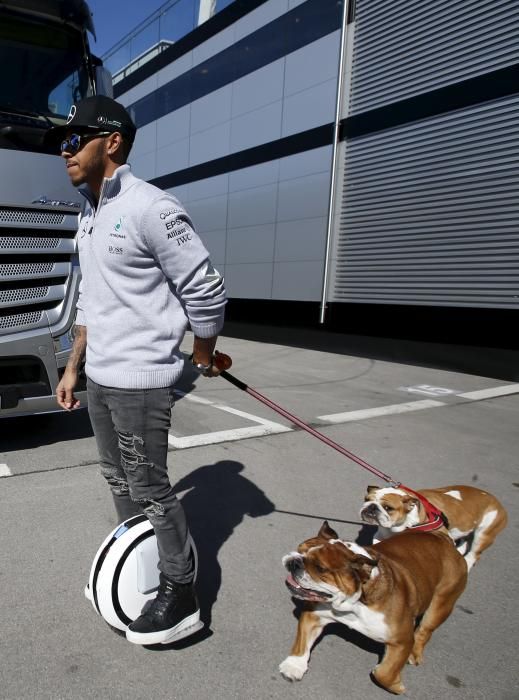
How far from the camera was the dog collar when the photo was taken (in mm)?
2662

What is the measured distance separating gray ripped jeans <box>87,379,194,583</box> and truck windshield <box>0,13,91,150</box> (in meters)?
3.32

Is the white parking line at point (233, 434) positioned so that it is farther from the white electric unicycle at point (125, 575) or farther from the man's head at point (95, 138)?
the man's head at point (95, 138)

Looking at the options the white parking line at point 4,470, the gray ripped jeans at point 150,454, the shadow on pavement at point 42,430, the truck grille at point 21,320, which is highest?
the truck grille at point 21,320

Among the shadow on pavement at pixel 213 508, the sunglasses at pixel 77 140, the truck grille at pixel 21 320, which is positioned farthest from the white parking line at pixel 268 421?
the sunglasses at pixel 77 140

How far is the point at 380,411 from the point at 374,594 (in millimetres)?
5194

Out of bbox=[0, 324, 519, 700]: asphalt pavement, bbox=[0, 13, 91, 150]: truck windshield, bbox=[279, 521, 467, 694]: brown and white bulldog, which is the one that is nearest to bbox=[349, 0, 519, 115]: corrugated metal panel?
bbox=[0, 324, 519, 700]: asphalt pavement

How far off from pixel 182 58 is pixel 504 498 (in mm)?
19924

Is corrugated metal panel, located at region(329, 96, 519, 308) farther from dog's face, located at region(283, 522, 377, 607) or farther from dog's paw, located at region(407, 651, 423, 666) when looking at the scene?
dog's face, located at region(283, 522, 377, 607)

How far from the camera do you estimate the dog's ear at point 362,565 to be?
1956 millimetres

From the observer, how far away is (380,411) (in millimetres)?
7066

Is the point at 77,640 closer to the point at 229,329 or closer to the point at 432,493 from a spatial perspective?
the point at 432,493

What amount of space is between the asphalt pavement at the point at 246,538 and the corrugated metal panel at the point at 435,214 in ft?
14.5

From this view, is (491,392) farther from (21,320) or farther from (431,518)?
(21,320)

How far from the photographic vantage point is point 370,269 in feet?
43.8
